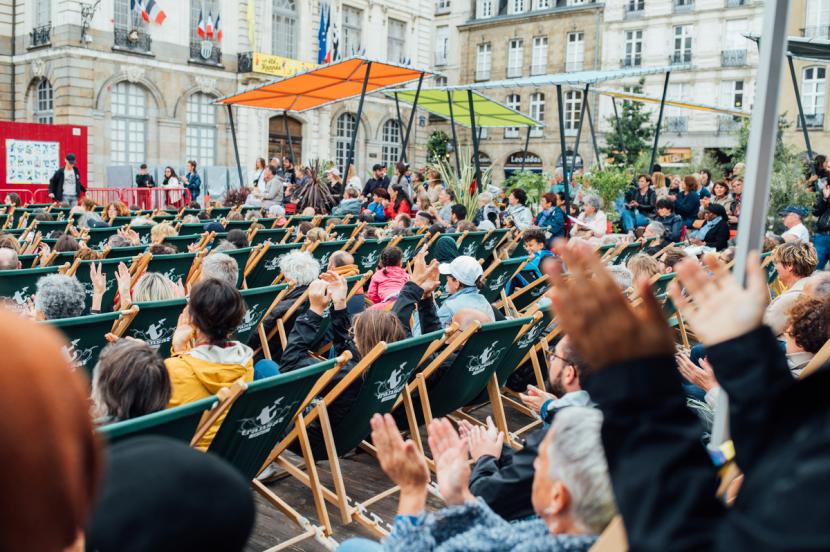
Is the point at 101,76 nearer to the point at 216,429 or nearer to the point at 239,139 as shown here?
the point at 239,139

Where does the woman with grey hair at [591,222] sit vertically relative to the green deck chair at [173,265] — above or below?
above

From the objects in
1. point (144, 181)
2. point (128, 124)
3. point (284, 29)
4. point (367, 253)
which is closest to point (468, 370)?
point (367, 253)

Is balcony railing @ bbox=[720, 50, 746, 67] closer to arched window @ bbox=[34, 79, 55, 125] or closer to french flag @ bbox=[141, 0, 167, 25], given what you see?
french flag @ bbox=[141, 0, 167, 25]

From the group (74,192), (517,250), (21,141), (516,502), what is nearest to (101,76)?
(21,141)

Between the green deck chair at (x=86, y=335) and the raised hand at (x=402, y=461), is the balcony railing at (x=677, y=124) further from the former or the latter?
the raised hand at (x=402, y=461)

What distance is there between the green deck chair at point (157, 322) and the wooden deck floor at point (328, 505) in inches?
41.4

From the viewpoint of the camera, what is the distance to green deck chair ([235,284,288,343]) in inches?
192

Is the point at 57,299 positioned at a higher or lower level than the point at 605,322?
lower

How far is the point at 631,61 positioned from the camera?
4234cm

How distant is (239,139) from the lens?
1236 inches

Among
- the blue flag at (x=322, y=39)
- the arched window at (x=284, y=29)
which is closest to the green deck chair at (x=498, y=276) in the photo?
the blue flag at (x=322, y=39)

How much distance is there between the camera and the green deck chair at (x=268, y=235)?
880cm

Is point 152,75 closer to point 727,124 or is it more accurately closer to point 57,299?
point 57,299

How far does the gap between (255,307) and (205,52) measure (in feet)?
89.9
